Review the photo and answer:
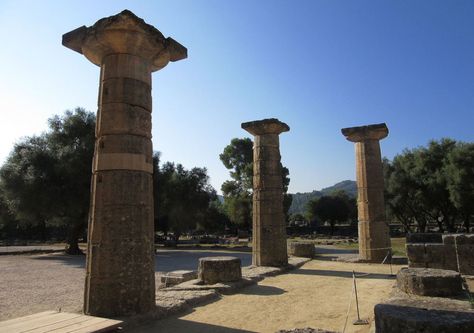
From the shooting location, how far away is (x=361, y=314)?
663 centimetres

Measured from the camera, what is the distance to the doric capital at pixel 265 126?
13.8 meters

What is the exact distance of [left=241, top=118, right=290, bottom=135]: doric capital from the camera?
542 inches

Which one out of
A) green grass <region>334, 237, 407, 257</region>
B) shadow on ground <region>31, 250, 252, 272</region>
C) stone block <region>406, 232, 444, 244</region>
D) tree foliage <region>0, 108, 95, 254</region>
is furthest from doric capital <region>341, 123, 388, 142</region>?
tree foliage <region>0, 108, 95, 254</region>

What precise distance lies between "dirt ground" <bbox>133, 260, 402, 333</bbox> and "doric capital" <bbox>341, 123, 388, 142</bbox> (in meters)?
6.38

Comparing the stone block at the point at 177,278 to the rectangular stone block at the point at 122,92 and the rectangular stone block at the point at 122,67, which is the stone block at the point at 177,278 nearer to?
the rectangular stone block at the point at 122,92

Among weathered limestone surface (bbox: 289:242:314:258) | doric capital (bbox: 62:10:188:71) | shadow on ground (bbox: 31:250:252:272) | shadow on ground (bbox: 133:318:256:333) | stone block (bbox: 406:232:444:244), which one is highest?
doric capital (bbox: 62:10:188:71)

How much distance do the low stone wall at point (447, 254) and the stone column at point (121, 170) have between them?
734 centimetres

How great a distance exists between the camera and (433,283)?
6.57 m

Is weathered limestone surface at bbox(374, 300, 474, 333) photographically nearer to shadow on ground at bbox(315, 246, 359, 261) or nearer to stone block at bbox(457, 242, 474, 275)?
stone block at bbox(457, 242, 474, 275)

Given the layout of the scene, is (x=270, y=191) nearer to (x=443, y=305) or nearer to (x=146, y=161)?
(x=146, y=161)

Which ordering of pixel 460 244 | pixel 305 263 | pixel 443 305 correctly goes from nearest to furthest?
1. pixel 443 305
2. pixel 460 244
3. pixel 305 263

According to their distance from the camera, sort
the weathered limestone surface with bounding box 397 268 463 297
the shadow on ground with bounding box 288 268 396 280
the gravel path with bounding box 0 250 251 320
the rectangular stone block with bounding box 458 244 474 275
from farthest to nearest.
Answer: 1. the shadow on ground with bounding box 288 268 396 280
2. the rectangular stone block with bounding box 458 244 474 275
3. the gravel path with bounding box 0 250 251 320
4. the weathered limestone surface with bounding box 397 268 463 297

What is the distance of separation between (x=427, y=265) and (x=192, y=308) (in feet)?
21.8

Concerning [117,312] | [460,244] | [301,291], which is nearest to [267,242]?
[301,291]
